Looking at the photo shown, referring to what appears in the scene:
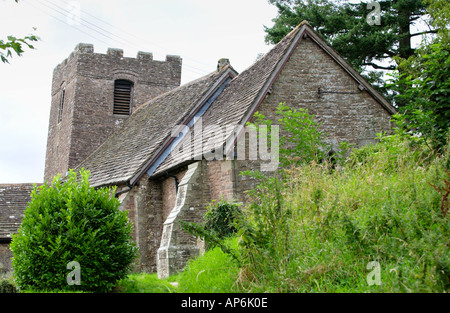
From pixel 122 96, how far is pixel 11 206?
7.95 metres

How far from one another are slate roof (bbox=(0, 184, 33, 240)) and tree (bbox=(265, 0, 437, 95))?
50.6ft

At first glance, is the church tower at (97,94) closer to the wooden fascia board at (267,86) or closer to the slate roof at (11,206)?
the slate roof at (11,206)

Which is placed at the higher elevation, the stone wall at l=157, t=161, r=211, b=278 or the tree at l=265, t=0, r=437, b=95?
the tree at l=265, t=0, r=437, b=95

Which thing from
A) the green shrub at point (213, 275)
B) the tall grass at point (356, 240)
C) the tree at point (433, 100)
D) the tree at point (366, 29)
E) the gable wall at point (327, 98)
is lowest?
the green shrub at point (213, 275)

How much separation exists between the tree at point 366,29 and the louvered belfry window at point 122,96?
8616 mm

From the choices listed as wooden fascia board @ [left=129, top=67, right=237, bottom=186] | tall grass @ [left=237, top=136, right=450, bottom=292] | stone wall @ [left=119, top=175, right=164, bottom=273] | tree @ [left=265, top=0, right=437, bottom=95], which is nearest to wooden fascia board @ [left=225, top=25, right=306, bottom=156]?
tall grass @ [left=237, top=136, right=450, bottom=292]

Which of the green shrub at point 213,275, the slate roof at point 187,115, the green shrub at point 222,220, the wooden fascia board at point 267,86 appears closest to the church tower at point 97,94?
the slate roof at point 187,115

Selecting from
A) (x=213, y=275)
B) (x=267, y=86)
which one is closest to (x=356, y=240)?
(x=213, y=275)

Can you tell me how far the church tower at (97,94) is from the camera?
2383 cm

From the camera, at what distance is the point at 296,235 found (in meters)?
6.82

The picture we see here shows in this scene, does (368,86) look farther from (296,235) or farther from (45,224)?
(45,224)

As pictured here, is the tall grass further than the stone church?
No

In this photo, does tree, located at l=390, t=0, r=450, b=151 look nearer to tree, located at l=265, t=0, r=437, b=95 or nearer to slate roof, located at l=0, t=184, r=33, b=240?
tree, located at l=265, t=0, r=437, b=95

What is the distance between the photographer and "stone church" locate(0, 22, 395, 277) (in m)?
11.8
